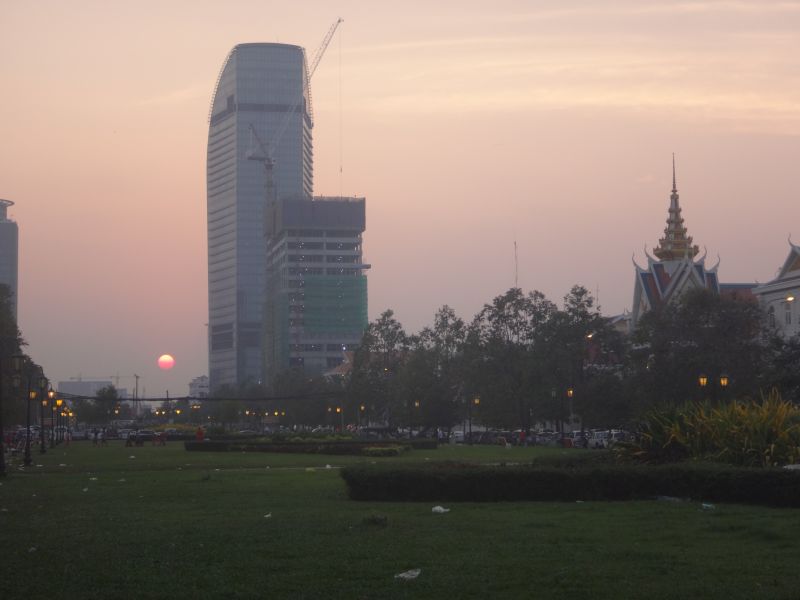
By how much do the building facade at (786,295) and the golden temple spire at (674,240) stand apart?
31657 mm

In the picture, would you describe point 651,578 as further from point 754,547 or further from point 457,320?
point 457,320

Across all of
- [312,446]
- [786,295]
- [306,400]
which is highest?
[786,295]

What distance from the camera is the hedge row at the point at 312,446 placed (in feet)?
191

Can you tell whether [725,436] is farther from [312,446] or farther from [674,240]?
[674,240]

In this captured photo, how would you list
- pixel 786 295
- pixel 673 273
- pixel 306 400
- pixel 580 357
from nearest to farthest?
1. pixel 580 357
2. pixel 786 295
3. pixel 673 273
4. pixel 306 400

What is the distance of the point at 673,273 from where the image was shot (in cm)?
12181

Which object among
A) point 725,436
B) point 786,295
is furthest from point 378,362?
point 725,436

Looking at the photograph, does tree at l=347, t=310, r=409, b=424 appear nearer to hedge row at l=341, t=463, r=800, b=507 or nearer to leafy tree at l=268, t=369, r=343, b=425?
leafy tree at l=268, t=369, r=343, b=425

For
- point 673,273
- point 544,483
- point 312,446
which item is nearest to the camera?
point 544,483

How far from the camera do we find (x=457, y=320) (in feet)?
325

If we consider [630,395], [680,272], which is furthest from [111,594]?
[680,272]

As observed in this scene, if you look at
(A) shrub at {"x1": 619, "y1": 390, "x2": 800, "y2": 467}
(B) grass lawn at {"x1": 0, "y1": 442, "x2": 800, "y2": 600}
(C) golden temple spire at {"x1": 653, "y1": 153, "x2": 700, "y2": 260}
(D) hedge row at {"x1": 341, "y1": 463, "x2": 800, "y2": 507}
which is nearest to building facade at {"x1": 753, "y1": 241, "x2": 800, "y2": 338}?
(C) golden temple spire at {"x1": 653, "y1": 153, "x2": 700, "y2": 260}

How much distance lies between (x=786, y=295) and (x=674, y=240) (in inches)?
1458

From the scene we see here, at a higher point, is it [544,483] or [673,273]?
[673,273]
